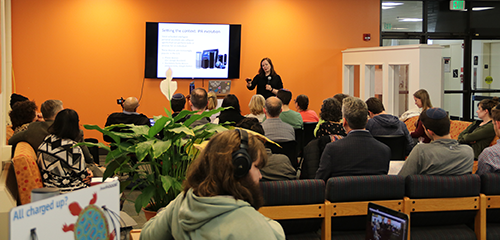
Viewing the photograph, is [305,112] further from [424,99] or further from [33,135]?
[33,135]

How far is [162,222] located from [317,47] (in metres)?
7.50

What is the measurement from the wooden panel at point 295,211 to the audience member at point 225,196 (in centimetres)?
115

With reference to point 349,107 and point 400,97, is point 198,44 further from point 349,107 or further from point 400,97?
point 349,107

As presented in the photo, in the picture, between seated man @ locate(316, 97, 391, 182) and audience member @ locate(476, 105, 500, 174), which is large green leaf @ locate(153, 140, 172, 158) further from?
audience member @ locate(476, 105, 500, 174)

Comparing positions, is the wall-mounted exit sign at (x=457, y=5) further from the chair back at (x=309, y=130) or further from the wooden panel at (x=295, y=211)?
A: the wooden panel at (x=295, y=211)

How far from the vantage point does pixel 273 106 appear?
438cm

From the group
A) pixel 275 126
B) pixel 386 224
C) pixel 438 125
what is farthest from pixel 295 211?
pixel 275 126

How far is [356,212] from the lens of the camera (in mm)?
2684

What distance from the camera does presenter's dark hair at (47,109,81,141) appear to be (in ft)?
11.0

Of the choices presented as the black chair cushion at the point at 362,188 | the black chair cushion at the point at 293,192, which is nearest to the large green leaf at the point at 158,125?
the black chair cushion at the point at 293,192

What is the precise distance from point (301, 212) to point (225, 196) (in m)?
1.39

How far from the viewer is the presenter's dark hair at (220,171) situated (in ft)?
4.35

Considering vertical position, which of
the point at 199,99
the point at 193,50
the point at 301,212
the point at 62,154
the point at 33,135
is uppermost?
the point at 193,50

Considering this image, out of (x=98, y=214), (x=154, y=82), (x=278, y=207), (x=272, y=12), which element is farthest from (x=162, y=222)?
(x=272, y=12)
